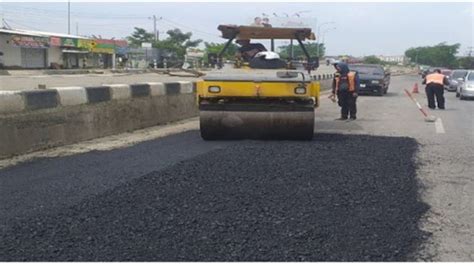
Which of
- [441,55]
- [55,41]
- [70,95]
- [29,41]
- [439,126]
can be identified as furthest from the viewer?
[441,55]

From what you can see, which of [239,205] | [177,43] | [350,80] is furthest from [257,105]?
[177,43]

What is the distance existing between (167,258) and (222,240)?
1.58ft

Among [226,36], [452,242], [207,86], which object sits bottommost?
[452,242]

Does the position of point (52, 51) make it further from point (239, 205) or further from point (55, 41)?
point (239, 205)

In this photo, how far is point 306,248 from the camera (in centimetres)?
397

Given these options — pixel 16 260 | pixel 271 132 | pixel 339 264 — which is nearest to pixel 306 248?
pixel 339 264

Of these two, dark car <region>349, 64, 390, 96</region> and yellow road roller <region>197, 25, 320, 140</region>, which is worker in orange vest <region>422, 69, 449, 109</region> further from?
yellow road roller <region>197, 25, 320, 140</region>

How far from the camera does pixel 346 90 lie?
14.1 metres

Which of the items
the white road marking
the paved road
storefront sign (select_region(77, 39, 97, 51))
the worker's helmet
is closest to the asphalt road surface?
the worker's helmet

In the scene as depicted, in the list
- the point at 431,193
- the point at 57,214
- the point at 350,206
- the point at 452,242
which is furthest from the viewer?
the point at 431,193

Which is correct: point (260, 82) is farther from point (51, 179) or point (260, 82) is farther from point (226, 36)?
point (51, 179)

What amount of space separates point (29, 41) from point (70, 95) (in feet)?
154

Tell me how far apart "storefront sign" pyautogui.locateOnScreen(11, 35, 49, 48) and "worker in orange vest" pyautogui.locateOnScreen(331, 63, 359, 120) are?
42473mm

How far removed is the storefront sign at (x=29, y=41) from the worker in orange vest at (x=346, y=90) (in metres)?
42.5
